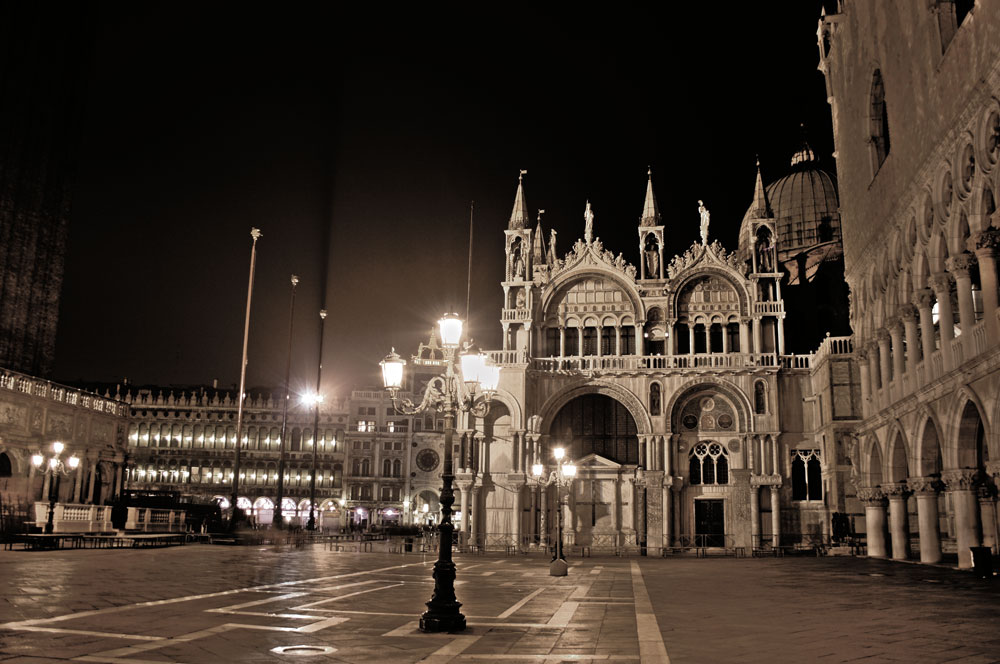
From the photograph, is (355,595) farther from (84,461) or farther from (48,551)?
(84,461)

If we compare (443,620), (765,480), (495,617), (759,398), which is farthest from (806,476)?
(443,620)

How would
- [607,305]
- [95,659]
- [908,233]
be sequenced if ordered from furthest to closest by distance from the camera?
1. [607,305]
2. [908,233]
3. [95,659]

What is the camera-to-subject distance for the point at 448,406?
1312 centimetres

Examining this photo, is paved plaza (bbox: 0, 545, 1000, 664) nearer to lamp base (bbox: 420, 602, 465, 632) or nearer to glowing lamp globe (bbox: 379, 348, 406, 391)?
lamp base (bbox: 420, 602, 465, 632)

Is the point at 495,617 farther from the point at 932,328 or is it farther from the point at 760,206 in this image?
the point at 760,206

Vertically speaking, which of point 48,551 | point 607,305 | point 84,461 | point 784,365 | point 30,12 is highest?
point 30,12

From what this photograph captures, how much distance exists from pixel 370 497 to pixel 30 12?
52.9m

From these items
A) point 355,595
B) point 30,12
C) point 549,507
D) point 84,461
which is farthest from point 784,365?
point 30,12

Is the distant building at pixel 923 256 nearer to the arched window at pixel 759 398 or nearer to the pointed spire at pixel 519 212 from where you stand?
the arched window at pixel 759 398

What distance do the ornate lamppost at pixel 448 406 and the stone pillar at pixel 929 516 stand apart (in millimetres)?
16851

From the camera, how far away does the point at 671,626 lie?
36.9 ft

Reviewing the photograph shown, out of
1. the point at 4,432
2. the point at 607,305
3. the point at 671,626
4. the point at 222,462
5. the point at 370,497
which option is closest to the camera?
the point at 671,626

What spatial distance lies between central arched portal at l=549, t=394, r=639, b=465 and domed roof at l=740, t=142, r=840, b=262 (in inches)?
868

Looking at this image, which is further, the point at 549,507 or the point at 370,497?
the point at 370,497
